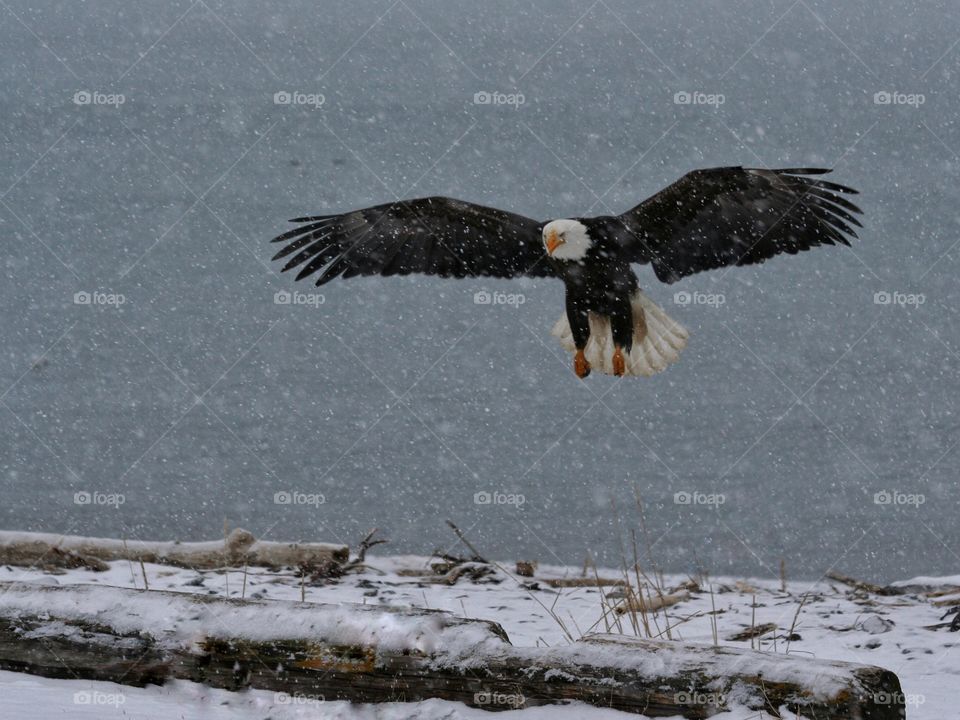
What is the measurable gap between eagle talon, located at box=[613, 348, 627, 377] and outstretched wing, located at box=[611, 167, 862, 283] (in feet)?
1.41

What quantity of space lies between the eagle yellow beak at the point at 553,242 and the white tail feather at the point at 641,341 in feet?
1.69

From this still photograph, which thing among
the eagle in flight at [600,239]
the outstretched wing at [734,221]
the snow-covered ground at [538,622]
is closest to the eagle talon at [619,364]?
the eagle in flight at [600,239]

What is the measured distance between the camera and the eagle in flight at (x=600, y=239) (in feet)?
12.1

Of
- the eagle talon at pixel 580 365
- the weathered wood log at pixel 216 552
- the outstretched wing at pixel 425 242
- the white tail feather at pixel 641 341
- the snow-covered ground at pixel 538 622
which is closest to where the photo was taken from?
the snow-covered ground at pixel 538 622

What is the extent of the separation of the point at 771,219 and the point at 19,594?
2872mm

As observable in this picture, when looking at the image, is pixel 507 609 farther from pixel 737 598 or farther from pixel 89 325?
pixel 89 325

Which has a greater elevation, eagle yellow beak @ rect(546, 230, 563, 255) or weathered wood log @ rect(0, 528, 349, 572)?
eagle yellow beak @ rect(546, 230, 563, 255)

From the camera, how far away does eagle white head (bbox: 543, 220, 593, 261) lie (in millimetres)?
3676

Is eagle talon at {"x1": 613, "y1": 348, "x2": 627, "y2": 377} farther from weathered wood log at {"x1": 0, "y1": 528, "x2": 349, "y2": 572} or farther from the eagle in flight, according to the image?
weathered wood log at {"x1": 0, "y1": 528, "x2": 349, "y2": 572}

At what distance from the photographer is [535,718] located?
6.22ft

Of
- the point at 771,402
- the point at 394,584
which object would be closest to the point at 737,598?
the point at 394,584

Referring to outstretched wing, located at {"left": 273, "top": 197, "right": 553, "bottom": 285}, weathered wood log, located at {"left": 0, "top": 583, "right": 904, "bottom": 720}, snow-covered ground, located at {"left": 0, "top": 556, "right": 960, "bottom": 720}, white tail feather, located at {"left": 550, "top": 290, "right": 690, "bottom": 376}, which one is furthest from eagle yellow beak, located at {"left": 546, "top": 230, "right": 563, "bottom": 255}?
weathered wood log, located at {"left": 0, "top": 583, "right": 904, "bottom": 720}

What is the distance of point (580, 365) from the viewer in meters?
4.02

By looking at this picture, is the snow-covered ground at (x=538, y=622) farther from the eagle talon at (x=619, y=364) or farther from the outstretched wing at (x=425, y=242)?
the outstretched wing at (x=425, y=242)
